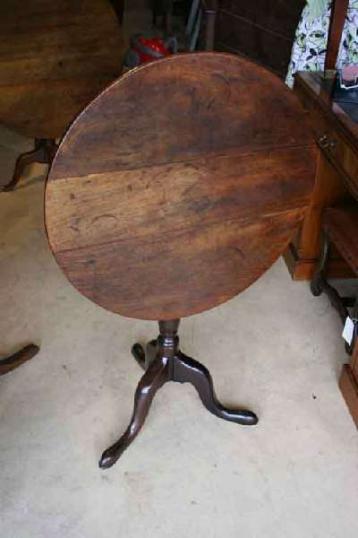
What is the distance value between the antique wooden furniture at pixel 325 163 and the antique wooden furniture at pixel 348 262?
80 mm

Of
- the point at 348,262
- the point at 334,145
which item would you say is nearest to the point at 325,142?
the point at 334,145

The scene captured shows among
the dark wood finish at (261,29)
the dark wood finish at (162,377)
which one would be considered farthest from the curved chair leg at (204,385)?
the dark wood finish at (261,29)

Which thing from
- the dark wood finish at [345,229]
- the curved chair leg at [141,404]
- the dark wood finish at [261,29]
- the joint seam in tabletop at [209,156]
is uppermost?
the joint seam in tabletop at [209,156]

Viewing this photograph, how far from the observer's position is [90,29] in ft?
7.69

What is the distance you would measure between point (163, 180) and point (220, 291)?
326 mm

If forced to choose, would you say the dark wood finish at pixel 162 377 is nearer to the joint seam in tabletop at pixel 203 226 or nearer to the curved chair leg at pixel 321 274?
the joint seam in tabletop at pixel 203 226

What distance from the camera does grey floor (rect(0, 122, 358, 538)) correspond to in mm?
1432

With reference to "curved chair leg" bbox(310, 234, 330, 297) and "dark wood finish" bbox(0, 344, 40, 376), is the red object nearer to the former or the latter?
"curved chair leg" bbox(310, 234, 330, 297)

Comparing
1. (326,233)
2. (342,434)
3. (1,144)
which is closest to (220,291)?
(342,434)

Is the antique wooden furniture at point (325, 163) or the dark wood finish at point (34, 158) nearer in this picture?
the antique wooden furniture at point (325, 163)

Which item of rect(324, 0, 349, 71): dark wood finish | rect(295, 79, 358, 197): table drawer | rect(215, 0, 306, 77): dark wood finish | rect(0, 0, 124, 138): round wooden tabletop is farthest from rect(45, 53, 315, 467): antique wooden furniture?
rect(215, 0, 306, 77): dark wood finish

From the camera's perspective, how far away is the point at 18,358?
1.82 metres

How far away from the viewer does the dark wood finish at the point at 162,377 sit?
1.53m

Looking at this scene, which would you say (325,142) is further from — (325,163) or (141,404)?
(141,404)
